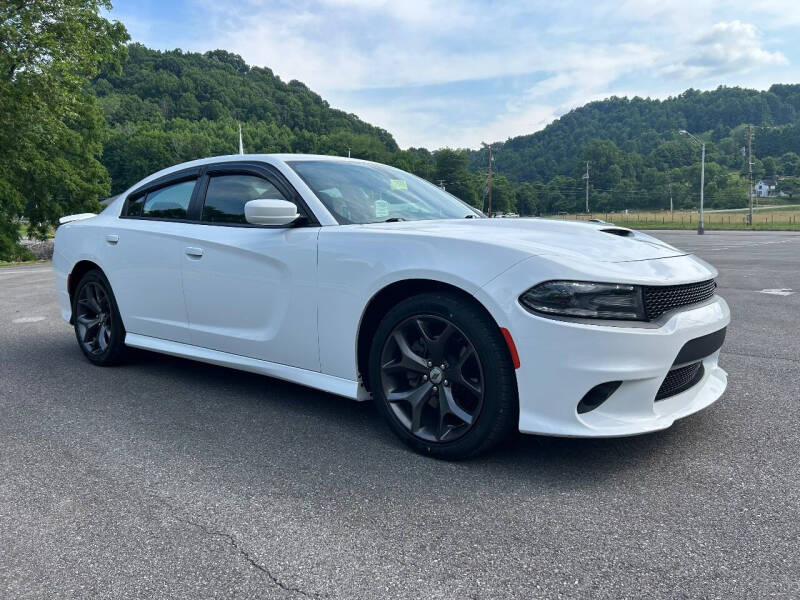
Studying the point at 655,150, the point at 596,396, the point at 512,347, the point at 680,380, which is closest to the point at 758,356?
the point at 680,380

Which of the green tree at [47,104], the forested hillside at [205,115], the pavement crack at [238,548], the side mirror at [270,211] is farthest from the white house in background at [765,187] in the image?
the pavement crack at [238,548]

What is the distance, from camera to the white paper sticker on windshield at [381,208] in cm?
372

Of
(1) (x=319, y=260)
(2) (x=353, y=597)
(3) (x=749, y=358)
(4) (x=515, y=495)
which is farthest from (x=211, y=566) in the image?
(3) (x=749, y=358)

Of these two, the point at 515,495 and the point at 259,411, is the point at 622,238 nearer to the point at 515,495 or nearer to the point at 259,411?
the point at 515,495

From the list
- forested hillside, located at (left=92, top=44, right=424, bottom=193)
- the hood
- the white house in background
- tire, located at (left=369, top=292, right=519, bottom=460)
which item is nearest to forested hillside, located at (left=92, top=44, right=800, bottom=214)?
forested hillside, located at (left=92, top=44, right=424, bottom=193)

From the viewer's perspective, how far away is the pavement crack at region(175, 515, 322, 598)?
6.50ft

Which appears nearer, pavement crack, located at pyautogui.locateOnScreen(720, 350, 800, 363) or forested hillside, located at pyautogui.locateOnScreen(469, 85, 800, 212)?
pavement crack, located at pyautogui.locateOnScreen(720, 350, 800, 363)

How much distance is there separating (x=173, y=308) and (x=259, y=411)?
0.98m

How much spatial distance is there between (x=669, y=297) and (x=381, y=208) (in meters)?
1.68

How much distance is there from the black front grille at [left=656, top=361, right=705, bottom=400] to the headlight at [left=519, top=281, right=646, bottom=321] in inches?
14.3

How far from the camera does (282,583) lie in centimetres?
202

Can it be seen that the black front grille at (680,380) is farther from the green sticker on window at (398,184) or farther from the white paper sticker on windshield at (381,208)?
the green sticker on window at (398,184)

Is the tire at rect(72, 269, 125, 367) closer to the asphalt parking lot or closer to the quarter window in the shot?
the asphalt parking lot

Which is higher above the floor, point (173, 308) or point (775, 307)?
point (173, 308)
